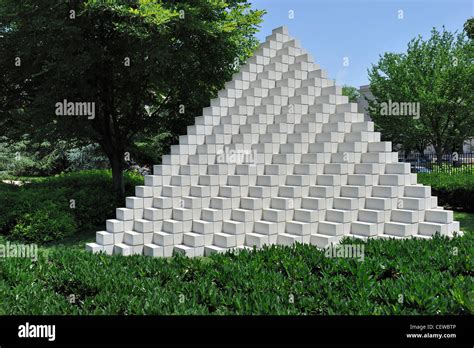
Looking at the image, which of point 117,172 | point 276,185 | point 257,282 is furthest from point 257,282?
point 117,172

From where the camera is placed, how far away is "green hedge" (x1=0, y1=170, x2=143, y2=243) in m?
11.0

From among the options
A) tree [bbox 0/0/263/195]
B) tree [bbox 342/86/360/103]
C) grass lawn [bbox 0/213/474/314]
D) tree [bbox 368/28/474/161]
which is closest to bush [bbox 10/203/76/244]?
tree [bbox 0/0/263/195]

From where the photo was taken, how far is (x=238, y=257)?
20.0 feet

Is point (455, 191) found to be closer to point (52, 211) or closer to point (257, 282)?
point (257, 282)

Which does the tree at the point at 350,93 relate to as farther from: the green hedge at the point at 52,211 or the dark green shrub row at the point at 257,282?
the dark green shrub row at the point at 257,282

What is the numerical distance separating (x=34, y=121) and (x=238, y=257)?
930 cm

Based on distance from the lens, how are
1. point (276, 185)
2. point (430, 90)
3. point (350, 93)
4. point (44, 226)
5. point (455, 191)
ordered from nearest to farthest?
point (276, 185) < point (44, 226) < point (455, 191) < point (430, 90) < point (350, 93)

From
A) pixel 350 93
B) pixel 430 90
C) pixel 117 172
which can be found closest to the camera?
pixel 117 172

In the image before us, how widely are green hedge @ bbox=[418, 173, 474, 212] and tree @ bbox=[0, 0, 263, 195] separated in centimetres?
916

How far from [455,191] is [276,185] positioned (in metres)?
9.44

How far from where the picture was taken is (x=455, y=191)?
1542 centimetres

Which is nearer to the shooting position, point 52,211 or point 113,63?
point 52,211

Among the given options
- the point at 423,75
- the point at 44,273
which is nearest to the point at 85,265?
the point at 44,273
